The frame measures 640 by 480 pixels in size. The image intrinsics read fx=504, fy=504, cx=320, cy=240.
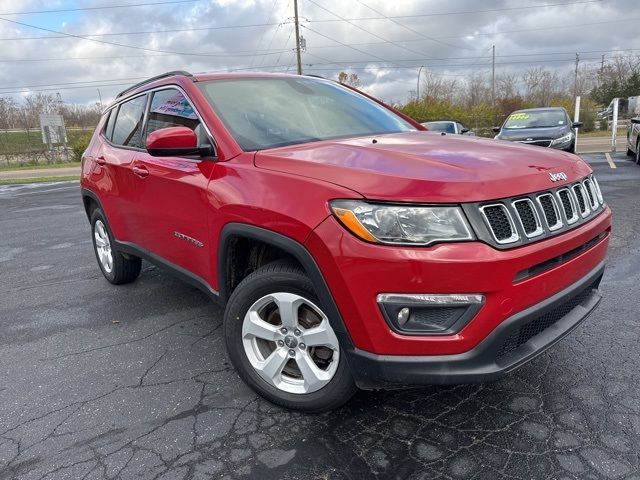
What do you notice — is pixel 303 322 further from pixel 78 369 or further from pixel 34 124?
pixel 34 124

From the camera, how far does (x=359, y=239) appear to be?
208 centimetres

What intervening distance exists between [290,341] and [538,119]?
13.5 meters

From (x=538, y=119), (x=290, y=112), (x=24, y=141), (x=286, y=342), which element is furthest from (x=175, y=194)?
(x=24, y=141)

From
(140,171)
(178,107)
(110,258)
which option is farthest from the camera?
(110,258)

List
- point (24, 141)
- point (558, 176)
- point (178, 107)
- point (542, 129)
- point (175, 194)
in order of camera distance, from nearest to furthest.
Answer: point (558, 176) → point (175, 194) → point (178, 107) → point (542, 129) → point (24, 141)

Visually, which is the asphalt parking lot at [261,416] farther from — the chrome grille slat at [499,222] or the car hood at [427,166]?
the car hood at [427,166]

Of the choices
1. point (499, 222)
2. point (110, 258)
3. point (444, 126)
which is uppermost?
point (499, 222)

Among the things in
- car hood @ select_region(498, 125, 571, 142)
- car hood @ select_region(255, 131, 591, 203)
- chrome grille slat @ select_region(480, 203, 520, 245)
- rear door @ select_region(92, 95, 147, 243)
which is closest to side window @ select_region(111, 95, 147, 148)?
rear door @ select_region(92, 95, 147, 243)

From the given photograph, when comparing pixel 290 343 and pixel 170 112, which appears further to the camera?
pixel 170 112

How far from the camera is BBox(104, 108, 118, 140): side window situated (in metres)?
4.68

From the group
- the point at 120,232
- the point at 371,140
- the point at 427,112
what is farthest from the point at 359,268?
the point at 427,112

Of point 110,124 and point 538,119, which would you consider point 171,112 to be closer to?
point 110,124

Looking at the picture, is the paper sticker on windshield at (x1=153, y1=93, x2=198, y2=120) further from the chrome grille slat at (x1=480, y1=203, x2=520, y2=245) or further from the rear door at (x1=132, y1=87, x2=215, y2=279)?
the chrome grille slat at (x1=480, y1=203, x2=520, y2=245)

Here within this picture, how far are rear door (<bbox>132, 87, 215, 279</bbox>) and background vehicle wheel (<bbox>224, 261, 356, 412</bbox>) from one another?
0.53 meters
